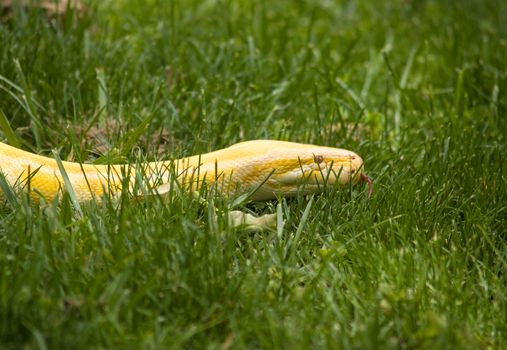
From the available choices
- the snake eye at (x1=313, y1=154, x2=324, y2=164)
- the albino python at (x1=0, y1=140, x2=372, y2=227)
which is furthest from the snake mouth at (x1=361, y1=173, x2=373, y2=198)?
the snake eye at (x1=313, y1=154, x2=324, y2=164)

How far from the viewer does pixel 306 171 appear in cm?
377

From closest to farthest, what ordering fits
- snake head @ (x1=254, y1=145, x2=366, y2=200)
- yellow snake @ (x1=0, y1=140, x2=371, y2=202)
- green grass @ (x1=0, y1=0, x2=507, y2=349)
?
green grass @ (x1=0, y1=0, x2=507, y2=349) < yellow snake @ (x1=0, y1=140, x2=371, y2=202) < snake head @ (x1=254, y1=145, x2=366, y2=200)

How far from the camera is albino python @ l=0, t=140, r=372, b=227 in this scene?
3.41 metres

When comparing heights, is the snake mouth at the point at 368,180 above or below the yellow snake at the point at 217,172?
below

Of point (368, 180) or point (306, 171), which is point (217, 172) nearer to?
point (306, 171)

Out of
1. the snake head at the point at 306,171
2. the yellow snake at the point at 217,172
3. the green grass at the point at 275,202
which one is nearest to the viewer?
the green grass at the point at 275,202

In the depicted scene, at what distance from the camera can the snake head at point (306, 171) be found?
373 cm

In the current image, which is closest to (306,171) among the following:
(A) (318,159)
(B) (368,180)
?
(A) (318,159)

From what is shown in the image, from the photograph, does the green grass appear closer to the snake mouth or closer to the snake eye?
the snake mouth

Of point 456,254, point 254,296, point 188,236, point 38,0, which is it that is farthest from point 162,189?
point 38,0

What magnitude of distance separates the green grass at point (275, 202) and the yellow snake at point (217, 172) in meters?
0.10

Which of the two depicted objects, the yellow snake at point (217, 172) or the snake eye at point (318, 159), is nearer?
the yellow snake at point (217, 172)

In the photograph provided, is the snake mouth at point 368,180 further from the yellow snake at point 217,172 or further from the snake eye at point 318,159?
the snake eye at point 318,159

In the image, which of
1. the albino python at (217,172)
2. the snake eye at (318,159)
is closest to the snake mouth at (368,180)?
the albino python at (217,172)
